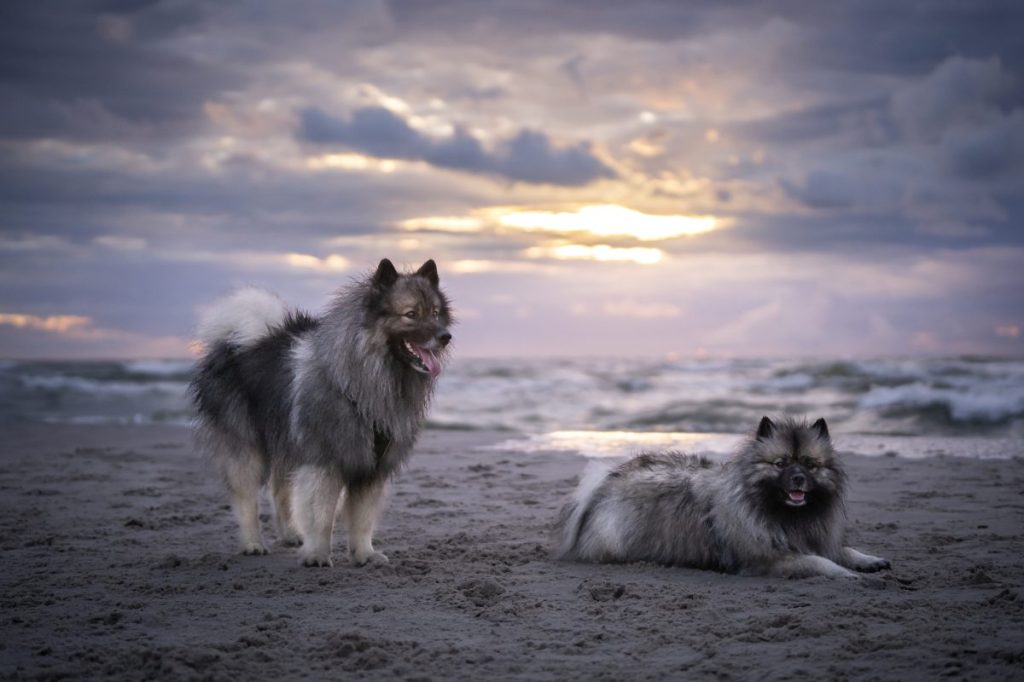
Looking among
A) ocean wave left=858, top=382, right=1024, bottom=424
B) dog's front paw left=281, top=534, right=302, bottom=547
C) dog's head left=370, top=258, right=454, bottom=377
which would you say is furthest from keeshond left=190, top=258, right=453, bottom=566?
ocean wave left=858, top=382, right=1024, bottom=424

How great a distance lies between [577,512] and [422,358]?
5.11 feet

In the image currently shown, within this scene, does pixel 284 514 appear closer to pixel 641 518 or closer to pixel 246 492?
pixel 246 492

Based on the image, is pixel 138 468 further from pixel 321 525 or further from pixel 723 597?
pixel 723 597

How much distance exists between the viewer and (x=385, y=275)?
5883 mm

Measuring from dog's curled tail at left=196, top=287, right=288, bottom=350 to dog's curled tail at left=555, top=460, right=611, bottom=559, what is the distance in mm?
2609

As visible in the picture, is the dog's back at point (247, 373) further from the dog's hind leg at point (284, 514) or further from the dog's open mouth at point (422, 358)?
the dog's open mouth at point (422, 358)

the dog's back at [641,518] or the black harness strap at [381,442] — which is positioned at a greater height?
the black harness strap at [381,442]

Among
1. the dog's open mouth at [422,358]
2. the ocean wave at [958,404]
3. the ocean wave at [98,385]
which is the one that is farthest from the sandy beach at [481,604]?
the ocean wave at [98,385]

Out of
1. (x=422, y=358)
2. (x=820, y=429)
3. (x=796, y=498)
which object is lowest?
(x=796, y=498)

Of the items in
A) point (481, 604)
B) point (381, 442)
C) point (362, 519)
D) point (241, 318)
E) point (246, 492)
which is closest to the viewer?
point (481, 604)

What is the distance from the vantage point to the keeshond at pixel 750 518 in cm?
557

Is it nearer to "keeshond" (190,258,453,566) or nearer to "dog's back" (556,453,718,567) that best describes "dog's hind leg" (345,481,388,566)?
"keeshond" (190,258,453,566)

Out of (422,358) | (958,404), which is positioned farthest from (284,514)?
(958,404)

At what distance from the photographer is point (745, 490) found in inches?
224
